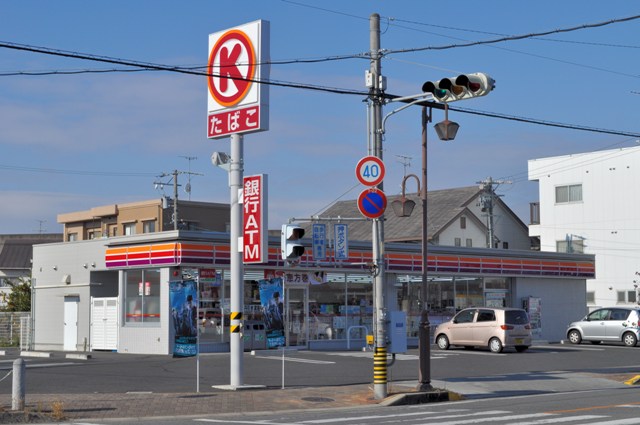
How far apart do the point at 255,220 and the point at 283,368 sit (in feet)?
11.1

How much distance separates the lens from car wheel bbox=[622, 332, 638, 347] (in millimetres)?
37794

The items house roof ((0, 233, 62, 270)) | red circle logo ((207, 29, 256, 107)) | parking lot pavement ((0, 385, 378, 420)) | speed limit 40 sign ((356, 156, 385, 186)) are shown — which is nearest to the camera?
parking lot pavement ((0, 385, 378, 420))

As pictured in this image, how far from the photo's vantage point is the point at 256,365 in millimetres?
27359

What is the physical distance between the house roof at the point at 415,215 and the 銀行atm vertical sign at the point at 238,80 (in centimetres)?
3086

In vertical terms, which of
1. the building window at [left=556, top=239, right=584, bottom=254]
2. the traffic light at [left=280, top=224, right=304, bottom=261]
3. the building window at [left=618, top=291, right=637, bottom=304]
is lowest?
the building window at [left=618, top=291, right=637, bottom=304]

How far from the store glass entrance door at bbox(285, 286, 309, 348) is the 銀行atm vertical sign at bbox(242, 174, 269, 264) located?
13840 mm

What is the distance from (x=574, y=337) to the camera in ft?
132

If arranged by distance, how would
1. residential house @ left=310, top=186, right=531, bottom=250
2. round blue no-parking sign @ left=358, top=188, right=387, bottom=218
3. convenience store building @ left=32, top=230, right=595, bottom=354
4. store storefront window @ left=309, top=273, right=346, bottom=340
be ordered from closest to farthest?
round blue no-parking sign @ left=358, top=188, right=387, bottom=218 → convenience store building @ left=32, top=230, right=595, bottom=354 → store storefront window @ left=309, top=273, right=346, bottom=340 → residential house @ left=310, top=186, right=531, bottom=250

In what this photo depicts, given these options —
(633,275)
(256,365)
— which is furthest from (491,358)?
(633,275)

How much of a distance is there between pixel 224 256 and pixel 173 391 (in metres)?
12.4

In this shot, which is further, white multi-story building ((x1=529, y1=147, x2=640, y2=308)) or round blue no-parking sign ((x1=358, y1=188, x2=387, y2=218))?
white multi-story building ((x1=529, y1=147, x2=640, y2=308))

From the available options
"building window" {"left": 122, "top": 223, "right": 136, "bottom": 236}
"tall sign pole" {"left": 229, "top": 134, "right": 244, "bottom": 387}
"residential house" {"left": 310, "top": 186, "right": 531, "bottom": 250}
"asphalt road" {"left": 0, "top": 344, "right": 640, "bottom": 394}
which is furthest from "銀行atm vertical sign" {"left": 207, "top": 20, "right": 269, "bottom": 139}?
"building window" {"left": 122, "top": 223, "right": 136, "bottom": 236}

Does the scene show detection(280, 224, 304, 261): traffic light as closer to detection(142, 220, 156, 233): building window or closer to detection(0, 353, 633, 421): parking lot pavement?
detection(0, 353, 633, 421): parking lot pavement

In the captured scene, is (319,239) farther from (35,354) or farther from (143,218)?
(143,218)
